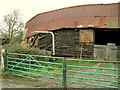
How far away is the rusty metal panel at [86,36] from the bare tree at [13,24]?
20119mm

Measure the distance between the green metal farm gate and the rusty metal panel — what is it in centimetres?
855

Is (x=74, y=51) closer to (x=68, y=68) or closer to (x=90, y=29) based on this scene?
(x=90, y=29)

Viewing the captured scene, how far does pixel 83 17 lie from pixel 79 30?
146 centimetres

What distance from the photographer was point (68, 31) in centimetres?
2170

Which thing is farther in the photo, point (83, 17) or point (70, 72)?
point (83, 17)

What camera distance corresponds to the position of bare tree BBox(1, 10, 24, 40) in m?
39.7

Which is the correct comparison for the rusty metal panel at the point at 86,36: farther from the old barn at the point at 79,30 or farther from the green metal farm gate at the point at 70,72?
the green metal farm gate at the point at 70,72

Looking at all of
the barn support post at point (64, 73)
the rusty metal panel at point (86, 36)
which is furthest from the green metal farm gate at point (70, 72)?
the rusty metal panel at point (86, 36)

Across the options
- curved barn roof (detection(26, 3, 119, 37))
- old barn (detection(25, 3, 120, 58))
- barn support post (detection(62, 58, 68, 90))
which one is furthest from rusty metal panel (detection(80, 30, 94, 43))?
barn support post (detection(62, 58, 68, 90))

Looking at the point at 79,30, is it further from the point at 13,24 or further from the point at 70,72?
the point at 13,24

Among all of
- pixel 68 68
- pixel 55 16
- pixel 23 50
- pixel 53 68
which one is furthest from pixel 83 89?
pixel 55 16

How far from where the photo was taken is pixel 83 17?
22.0m

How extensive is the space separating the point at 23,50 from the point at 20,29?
84.9 ft

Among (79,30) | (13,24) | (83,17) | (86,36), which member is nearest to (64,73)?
(86,36)
